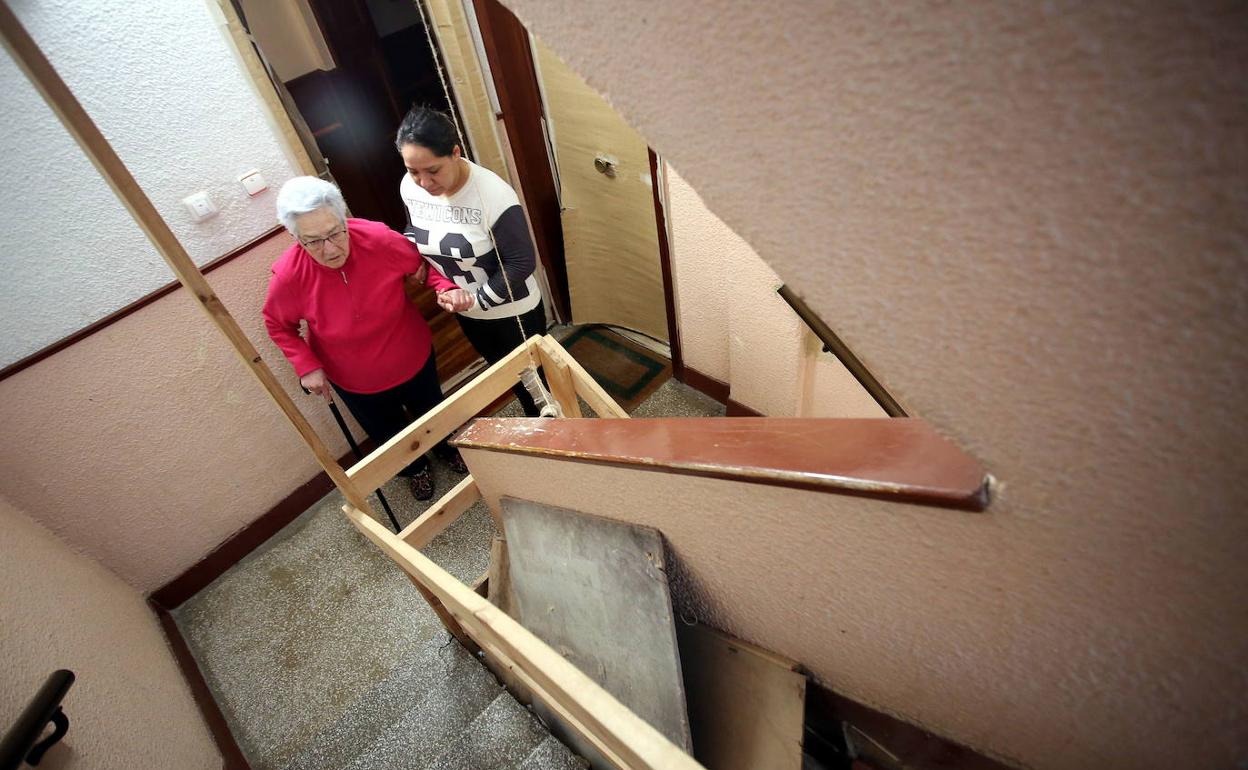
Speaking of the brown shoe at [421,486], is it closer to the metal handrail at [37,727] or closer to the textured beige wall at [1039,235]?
the metal handrail at [37,727]

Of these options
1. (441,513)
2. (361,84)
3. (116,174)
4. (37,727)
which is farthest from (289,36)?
(37,727)

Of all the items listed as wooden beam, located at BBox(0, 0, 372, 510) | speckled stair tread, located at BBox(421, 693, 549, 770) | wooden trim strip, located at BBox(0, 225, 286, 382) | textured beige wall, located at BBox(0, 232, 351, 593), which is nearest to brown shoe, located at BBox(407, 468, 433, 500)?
textured beige wall, located at BBox(0, 232, 351, 593)

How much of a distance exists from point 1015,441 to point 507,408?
2.63 m

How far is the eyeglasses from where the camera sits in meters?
1.71

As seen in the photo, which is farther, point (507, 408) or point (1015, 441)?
point (507, 408)

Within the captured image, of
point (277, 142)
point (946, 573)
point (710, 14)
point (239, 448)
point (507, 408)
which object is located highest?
point (710, 14)

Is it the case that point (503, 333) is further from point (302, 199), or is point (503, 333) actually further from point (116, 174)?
point (116, 174)

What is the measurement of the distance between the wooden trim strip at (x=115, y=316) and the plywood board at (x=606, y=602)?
5.17 ft

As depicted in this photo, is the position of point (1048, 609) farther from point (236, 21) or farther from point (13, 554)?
point (236, 21)

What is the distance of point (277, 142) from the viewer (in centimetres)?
204

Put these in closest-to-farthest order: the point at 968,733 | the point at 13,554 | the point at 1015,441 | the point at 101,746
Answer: the point at 1015,441 → the point at 968,733 → the point at 101,746 → the point at 13,554

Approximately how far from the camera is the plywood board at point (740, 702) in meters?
1.01

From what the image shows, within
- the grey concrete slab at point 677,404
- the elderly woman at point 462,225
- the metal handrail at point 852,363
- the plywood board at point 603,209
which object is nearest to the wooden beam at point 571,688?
the metal handrail at point 852,363

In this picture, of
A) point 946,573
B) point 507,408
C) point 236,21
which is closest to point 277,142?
point 236,21
